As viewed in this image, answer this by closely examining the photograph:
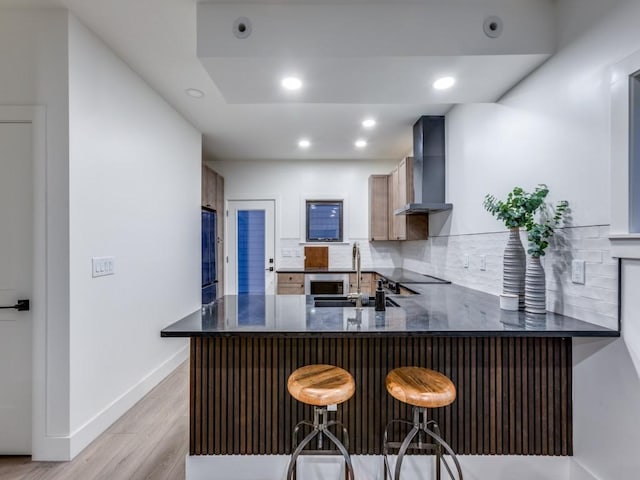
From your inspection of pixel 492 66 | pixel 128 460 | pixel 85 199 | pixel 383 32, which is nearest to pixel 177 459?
pixel 128 460

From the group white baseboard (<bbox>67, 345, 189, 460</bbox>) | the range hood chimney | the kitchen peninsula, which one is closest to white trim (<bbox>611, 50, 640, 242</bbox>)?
the kitchen peninsula

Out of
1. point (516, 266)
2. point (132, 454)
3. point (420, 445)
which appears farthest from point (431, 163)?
point (132, 454)

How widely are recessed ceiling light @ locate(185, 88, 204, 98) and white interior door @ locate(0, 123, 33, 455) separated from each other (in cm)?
126

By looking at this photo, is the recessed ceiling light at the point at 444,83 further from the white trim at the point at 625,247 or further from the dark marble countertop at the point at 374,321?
the dark marble countertop at the point at 374,321

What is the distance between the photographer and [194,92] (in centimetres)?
285

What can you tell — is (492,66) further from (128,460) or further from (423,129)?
(128,460)

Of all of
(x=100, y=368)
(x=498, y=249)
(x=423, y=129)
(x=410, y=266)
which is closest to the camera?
(x=100, y=368)

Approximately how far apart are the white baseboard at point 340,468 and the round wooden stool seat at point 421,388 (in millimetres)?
585

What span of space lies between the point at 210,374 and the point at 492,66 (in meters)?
2.47

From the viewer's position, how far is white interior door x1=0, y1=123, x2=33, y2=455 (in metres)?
1.92

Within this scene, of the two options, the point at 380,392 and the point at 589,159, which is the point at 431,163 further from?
the point at 380,392

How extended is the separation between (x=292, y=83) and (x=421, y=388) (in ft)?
6.48

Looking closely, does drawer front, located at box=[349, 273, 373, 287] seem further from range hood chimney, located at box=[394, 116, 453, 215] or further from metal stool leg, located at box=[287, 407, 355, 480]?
metal stool leg, located at box=[287, 407, 355, 480]

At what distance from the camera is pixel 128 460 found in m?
1.90
